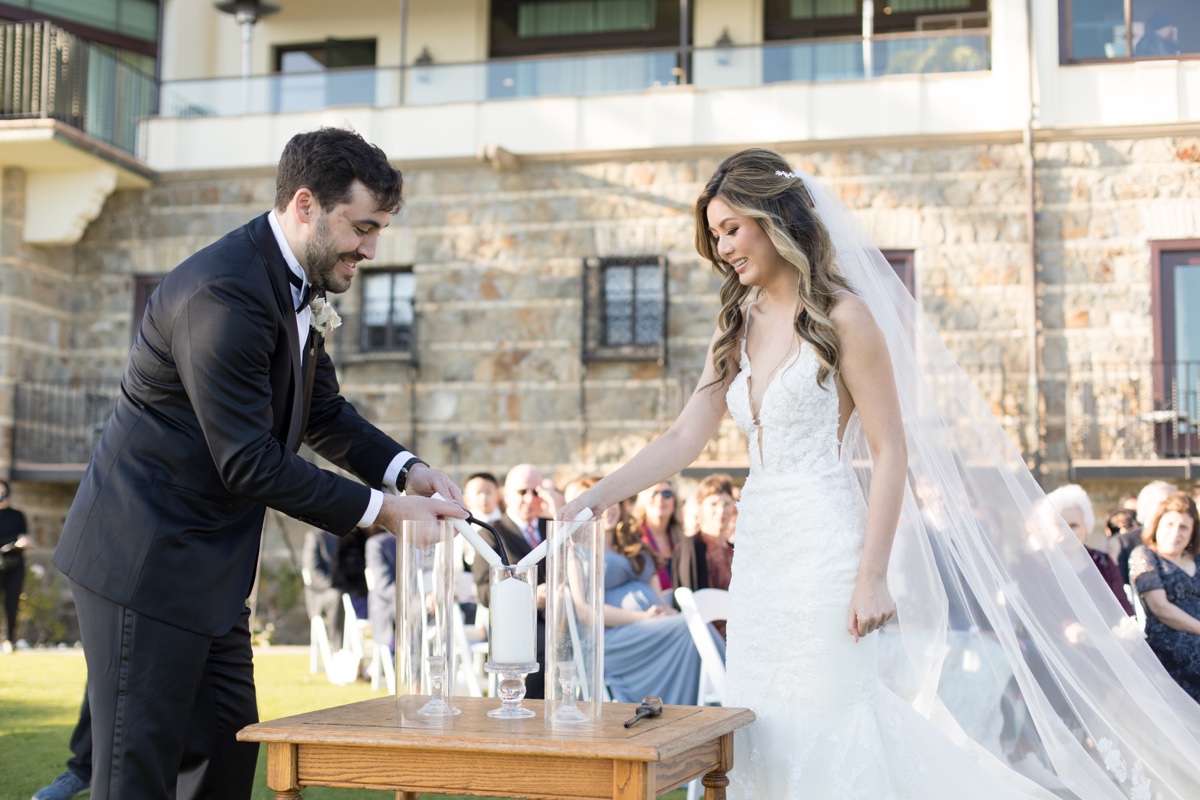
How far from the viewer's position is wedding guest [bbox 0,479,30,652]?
1205cm

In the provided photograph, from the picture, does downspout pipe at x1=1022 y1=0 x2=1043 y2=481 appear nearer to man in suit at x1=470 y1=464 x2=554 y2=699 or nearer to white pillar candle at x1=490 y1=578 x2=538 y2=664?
man in suit at x1=470 y1=464 x2=554 y2=699

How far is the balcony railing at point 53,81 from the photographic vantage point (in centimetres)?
1391

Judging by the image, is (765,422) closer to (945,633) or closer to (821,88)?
(945,633)

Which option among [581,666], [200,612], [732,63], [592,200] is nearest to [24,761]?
[200,612]

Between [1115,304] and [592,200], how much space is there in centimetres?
528

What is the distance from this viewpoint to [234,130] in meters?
14.6

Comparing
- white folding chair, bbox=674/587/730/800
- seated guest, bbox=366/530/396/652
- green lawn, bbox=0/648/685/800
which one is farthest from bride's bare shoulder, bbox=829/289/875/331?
seated guest, bbox=366/530/396/652

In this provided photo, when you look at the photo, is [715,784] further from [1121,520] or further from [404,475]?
[1121,520]

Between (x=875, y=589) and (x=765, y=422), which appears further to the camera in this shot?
(x=765, y=422)

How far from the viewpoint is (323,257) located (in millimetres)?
3158

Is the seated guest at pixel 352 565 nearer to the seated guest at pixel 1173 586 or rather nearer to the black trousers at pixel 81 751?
the black trousers at pixel 81 751

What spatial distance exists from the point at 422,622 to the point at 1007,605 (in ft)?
5.61

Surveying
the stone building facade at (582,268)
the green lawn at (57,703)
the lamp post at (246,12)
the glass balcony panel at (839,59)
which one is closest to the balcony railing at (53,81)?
the stone building facade at (582,268)

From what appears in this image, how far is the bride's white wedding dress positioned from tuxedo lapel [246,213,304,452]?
1175mm
